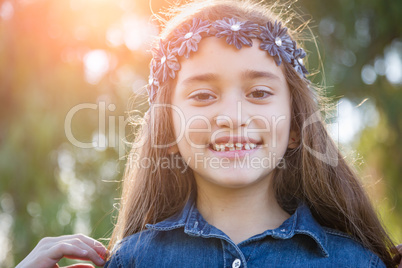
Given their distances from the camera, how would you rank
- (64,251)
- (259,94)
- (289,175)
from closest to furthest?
(64,251) < (259,94) < (289,175)

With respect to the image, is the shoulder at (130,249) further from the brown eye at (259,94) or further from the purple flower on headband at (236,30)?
the purple flower on headband at (236,30)

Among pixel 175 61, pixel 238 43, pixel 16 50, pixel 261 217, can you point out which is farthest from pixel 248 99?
pixel 16 50

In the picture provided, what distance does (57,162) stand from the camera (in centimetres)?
372

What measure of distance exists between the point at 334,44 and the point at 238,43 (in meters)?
2.17

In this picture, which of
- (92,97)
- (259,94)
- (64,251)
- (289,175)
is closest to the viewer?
(64,251)

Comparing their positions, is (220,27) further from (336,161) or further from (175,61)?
(336,161)

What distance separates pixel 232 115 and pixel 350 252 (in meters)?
0.70

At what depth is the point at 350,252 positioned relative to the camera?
77.4 inches

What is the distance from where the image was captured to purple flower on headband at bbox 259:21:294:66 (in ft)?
6.86

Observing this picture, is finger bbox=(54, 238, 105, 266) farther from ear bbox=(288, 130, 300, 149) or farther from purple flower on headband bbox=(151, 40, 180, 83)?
ear bbox=(288, 130, 300, 149)

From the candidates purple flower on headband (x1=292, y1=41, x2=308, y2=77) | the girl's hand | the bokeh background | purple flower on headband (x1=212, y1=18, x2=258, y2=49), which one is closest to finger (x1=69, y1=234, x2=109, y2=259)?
the girl's hand

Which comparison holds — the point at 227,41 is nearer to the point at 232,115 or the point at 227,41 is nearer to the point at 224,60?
the point at 224,60

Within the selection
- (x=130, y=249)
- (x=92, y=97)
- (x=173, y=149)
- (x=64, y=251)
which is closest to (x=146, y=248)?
(x=130, y=249)

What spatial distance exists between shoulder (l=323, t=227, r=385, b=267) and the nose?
1.94ft
